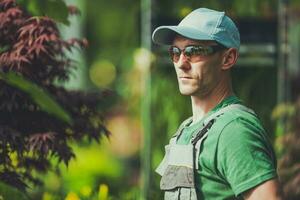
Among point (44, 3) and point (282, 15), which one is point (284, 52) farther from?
point (44, 3)

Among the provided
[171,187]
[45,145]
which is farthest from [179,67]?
[45,145]

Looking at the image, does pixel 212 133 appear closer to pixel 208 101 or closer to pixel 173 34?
pixel 208 101

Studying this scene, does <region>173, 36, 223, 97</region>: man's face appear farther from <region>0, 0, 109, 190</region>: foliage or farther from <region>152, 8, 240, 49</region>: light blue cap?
<region>0, 0, 109, 190</region>: foliage

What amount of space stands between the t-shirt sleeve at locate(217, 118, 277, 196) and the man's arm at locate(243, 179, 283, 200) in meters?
0.02

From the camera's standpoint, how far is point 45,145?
591cm

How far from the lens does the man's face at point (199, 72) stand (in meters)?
4.23

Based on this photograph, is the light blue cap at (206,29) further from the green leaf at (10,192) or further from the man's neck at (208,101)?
the green leaf at (10,192)

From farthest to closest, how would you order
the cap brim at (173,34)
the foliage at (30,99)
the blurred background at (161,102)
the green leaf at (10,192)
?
the blurred background at (161,102)
the foliage at (30,99)
the cap brim at (173,34)
the green leaf at (10,192)

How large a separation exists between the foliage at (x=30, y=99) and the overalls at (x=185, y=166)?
160 centimetres

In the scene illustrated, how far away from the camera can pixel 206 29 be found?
167 inches

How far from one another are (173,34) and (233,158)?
625 millimetres

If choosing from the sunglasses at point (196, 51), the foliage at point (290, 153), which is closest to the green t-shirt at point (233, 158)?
the sunglasses at point (196, 51)

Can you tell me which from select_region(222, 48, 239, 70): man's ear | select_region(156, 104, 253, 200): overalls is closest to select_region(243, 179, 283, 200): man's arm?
select_region(156, 104, 253, 200): overalls

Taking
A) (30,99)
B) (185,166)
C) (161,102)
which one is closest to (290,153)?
(161,102)
